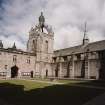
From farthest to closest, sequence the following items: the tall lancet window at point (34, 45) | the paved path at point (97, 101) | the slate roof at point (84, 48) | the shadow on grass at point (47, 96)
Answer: the tall lancet window at point (34, 45) < the slate roof at point (84, 48) < the shadow on grass at point (47, 96) < the paved path at point (97, 101)

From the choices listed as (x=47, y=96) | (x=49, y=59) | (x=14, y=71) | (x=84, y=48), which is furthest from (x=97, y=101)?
(x=49, y=59)

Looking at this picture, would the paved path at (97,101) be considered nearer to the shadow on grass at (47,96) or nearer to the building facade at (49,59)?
the shadow on grass at (47,96)

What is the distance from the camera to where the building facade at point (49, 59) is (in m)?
46.9

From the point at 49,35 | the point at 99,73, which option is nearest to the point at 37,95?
the point at 99,73

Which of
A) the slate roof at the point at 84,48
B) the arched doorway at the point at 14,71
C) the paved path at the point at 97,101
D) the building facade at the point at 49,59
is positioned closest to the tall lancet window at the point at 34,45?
the building facade at the point at 49,59

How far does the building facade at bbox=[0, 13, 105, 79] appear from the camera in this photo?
46938 millimetres

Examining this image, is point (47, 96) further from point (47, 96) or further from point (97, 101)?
point (97, 101)

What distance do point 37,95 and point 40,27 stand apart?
146ft

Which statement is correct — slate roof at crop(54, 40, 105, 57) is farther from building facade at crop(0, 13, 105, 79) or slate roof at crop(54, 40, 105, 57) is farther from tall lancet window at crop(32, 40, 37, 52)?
tall lancet window at crop(32, 40, 37, 52)

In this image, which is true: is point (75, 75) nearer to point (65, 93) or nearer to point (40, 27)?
point (40, 27)

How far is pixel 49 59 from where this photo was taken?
2484 inches

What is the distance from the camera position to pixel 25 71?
184ft

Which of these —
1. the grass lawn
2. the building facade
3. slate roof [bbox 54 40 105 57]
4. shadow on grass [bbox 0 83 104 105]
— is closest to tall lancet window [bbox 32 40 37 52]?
the building facade

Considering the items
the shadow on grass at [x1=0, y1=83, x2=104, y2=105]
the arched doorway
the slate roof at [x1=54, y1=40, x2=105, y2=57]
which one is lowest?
the shadow on grass at [x1=0, y1=83, x2=104, y2=105]
